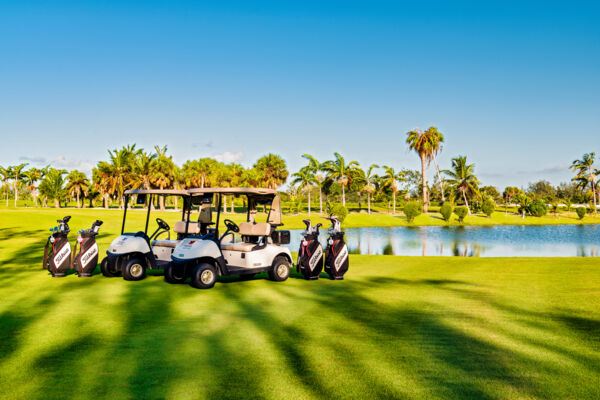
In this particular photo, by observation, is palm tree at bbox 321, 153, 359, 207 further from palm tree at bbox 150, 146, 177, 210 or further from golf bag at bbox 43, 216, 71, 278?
golf bag at bbox 43, 216, 71, 278

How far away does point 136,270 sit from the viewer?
10.7 meters

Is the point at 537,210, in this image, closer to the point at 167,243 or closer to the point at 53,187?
the point at 167,243

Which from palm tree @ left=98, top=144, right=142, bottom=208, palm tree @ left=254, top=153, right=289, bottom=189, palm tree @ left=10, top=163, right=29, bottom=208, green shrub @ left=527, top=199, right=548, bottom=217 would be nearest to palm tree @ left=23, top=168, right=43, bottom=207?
palm tree @ left=10, top=163, right=29, bottom=208

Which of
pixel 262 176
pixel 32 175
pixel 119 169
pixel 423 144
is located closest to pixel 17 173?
pixel 32 175

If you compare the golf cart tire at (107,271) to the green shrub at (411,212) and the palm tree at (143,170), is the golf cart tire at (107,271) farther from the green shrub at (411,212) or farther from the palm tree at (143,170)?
the palm tree at (143,170)

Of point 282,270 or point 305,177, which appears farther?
point 305,177

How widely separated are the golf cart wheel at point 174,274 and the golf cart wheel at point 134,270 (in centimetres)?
84

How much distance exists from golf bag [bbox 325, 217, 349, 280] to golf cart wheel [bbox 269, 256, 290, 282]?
1.06 meters

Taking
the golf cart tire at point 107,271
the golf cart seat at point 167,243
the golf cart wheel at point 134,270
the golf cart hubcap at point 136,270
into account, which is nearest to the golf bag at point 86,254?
the golf cart tire at point 107,271

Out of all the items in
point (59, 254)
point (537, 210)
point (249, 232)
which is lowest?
point (59, 254)

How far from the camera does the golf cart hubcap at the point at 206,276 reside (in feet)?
31.1

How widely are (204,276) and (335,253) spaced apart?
10.5ft

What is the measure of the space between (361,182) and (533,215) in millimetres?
29685

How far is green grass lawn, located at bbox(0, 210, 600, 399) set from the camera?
4.38 meters
